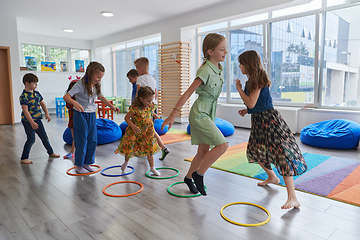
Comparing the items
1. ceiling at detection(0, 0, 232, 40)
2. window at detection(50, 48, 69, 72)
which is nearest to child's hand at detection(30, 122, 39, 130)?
ceiling at detection(0, 0, 232, 40)

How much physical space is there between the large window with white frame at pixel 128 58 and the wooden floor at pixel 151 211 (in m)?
7.09

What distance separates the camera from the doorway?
7.24 m

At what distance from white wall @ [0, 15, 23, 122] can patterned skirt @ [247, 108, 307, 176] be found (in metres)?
7.49

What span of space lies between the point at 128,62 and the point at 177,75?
4.03 meters

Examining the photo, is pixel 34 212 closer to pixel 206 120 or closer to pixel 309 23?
pixel 206 120

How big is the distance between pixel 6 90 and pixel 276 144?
7804 mm

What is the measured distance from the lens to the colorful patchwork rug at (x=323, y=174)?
7.68ft

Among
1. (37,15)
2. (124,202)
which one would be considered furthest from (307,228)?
(37,15)

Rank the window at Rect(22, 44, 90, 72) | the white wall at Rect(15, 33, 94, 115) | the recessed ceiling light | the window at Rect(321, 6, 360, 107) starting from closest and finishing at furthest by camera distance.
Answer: the window at Rect(321, 6, 360, 107) < the recessed ceiling light < the white wall at Rect(15, 33, 94, 115) < the window at Rect(22, 44, 90, 72)

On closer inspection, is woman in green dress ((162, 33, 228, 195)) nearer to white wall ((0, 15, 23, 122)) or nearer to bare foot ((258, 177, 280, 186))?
bare foot ((258, 177, 280, 186))

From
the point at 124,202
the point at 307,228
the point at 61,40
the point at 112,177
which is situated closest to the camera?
the point at 307,228

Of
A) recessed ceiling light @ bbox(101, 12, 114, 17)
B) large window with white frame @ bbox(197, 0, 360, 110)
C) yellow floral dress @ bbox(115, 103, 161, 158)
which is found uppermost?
recessed ceiling light @ bbox(101, 12, 114, 17)

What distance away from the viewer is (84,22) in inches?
312

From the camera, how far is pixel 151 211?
202 centimetres
